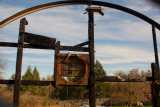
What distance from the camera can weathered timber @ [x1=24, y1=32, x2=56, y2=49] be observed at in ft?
13.1

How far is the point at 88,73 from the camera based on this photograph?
4.07 metres

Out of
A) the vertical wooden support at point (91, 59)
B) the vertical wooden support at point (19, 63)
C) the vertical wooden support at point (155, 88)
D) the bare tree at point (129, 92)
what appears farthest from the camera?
the bare tree at point (129, 92)

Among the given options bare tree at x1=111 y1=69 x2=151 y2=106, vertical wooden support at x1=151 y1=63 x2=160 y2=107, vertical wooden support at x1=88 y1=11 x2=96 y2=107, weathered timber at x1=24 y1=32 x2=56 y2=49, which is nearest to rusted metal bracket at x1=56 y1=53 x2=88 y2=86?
vertical wooden support at x1=88 y1=11 x2=96 y2=107

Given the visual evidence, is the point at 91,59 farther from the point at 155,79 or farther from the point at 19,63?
the point at 155,79

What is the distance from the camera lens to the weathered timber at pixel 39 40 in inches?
157

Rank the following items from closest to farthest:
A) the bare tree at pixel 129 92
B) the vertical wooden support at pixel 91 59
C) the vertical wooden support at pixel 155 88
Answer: the vertical wooden support at pixel 91 59 → the vertical wooden support at pixel 155 88 → the bare tree at pixel 129 92

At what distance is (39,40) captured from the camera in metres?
4.03

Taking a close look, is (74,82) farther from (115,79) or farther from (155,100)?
(155,100)

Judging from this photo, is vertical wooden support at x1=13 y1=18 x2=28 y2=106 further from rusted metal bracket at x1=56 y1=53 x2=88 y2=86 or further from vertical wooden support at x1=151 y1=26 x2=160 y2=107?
vertical wooden support at x1=151 y1=26 x2=160 y2=107

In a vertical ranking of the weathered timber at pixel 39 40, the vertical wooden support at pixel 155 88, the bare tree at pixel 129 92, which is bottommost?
the bare tree at pixel 129 92

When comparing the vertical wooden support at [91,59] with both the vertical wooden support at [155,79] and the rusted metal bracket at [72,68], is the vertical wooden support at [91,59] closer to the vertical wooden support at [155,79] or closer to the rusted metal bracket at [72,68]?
the rusted metal bracket at [72,68]

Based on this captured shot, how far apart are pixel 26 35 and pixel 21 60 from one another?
2.05 ft

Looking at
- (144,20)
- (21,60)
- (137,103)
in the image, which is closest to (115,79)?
(144,20)

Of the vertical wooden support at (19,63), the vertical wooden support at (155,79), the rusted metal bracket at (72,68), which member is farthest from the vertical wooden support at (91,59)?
the vertical wooden support at (155,79)
